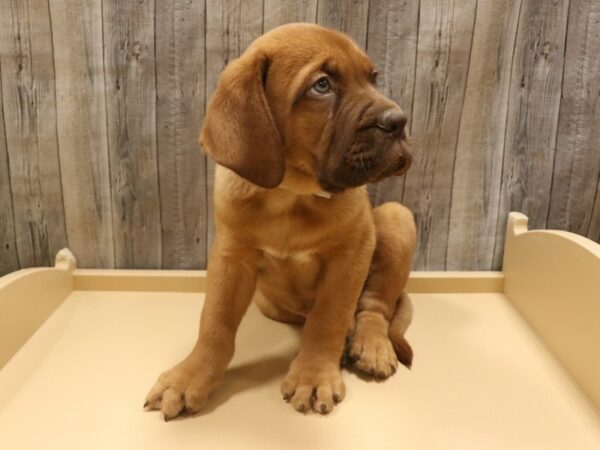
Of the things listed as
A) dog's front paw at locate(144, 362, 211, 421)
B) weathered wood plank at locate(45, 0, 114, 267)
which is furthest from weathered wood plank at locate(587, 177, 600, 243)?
weathered wood plank at locate(45, 0, 114, 267)

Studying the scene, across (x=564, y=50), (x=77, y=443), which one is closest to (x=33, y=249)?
(x=77, y=443)

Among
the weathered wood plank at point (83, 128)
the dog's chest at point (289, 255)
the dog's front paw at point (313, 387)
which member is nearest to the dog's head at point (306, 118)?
the dog's chest at point (289, 255)

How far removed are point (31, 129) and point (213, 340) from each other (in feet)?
3.77

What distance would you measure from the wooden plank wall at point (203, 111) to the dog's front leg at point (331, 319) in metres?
0.63

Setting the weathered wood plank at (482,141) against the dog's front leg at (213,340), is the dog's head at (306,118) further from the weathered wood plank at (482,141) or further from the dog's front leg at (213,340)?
the weathered wood plank at (482,141)

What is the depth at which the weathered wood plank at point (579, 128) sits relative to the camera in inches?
84.4

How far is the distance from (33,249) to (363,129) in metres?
1.56

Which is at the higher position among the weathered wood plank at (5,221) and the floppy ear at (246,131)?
the floppy ear at (246,131)

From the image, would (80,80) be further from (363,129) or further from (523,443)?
(523,443)

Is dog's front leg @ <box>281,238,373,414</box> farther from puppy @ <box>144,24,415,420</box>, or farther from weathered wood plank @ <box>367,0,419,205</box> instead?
weathered wood plank @ <box>367,0,419,205</box>

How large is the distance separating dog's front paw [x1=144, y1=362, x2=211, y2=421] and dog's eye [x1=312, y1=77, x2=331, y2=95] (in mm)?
826

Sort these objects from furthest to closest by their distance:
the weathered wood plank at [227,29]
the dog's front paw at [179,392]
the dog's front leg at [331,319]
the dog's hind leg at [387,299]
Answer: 1. the weathered wood plank at [227,29]
2. the dog's hind leg at [387,299]
3. the dog's front leg at [331,319]
4. the dog's front paw at [179,392]

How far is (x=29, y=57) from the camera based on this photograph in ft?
7.00

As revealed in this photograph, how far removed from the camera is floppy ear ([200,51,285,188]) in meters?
1.47
